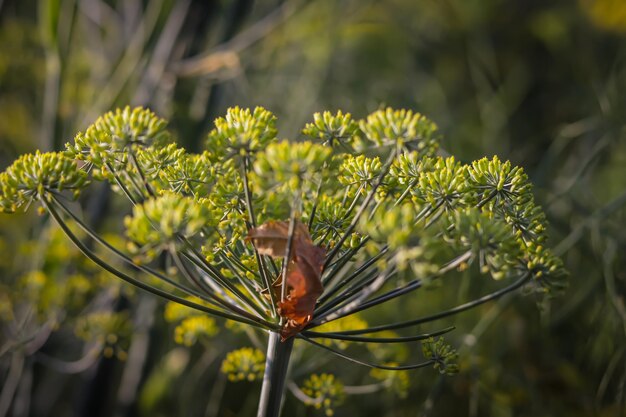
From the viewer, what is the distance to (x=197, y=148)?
1900 millimetres

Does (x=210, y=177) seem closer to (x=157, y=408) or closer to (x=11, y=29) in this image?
(x=157, y=408)

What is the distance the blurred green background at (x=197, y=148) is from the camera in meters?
1.55

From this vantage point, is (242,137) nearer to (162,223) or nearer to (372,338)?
(162,223)

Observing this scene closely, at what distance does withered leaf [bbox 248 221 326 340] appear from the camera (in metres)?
0.72

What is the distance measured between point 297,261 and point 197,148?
1263 millimetres

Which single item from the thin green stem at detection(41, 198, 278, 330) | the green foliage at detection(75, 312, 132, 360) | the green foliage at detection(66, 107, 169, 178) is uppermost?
the green foliage at detection(66, 107, 169, 178)

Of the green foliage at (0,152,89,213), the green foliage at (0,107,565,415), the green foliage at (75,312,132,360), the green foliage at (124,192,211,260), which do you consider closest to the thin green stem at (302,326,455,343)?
the green foliage at (0,107,565,415)

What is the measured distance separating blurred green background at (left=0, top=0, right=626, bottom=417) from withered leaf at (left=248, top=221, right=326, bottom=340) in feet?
1.21

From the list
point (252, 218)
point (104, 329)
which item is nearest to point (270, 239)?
point (252, 218)

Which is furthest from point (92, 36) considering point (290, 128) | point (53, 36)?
point (53, 36)

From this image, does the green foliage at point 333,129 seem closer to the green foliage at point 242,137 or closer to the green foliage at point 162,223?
the green foliage at point 242,137

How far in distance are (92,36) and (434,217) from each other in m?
2.15

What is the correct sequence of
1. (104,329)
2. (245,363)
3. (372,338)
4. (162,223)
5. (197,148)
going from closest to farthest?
1. (162,223)
2. (372,338)
3. (245,363)
4. (104,329)
5. (197,148)

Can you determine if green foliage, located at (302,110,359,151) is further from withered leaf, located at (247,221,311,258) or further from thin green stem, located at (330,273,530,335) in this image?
thin green stem, located at (330,273,530,335)
